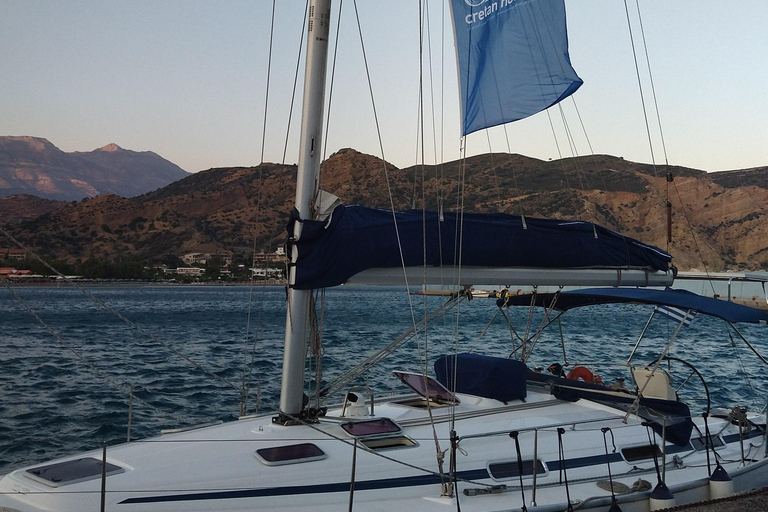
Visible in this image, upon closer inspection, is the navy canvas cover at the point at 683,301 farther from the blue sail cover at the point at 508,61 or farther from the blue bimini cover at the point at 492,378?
the blue sail cover at the point at 508,61

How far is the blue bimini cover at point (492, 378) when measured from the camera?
8766 mm

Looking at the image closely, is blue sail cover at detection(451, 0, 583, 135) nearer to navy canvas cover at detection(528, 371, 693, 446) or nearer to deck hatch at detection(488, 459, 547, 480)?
navy canvas cover at detection(528, 371, 693, 446)

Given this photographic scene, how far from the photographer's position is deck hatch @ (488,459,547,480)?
6895 millimetres

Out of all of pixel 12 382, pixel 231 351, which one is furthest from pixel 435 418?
pixel 231 351

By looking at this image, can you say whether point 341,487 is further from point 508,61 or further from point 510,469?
point 508,61

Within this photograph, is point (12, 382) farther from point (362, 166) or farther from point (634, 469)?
point (362, 166)

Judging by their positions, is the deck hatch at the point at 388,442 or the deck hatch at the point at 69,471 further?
the deck hatch at the point at 388,442

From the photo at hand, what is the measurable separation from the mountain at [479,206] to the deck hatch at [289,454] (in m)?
100

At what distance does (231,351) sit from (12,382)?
1080 cm

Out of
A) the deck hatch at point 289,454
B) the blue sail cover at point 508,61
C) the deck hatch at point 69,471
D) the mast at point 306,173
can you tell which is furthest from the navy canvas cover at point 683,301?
the deck hatch at point 69,471

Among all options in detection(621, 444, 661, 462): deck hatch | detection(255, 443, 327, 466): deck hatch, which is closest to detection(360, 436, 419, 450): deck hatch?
detection(255, 443, 327, 466): deck hatch

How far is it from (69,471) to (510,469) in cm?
428

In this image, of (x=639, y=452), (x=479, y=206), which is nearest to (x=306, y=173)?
(x=639, y=452)

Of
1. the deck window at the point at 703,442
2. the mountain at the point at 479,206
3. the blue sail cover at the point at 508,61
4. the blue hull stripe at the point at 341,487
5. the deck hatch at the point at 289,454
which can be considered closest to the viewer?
the blue hull stripe at the point at 341,487
